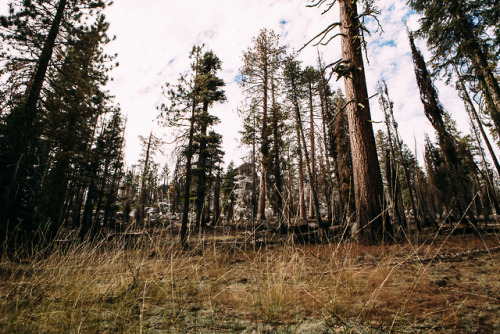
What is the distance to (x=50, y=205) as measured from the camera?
11.3 meters

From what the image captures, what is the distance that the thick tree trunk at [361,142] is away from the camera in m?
4.61

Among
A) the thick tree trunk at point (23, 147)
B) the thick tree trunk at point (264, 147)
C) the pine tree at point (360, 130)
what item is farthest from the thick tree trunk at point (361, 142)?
the thick tree trunk at point (264, 147)

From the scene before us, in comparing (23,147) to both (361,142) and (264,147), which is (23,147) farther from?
(264,147)

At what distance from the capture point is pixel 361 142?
4.86 meters

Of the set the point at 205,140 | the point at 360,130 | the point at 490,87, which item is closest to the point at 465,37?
the point at 490,87

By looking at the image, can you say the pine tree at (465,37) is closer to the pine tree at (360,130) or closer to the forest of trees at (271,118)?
the forest of trees at (271,118)

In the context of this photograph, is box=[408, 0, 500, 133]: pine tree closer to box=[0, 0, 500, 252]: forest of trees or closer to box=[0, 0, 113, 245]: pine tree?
box=[0, 0, 500, 252]: forest of trees

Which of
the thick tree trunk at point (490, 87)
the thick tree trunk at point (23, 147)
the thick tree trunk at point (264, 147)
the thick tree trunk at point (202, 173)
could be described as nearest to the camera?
the thick tree trunk at point (23, 147)

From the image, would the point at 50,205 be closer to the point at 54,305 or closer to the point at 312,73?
the point at 54,305

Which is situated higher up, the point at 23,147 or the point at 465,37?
the point at 465,37

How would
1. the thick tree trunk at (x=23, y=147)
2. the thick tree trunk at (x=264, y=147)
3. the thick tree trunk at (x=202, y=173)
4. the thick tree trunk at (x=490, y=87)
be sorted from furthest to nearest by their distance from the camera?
the thick tree trunk at (x=202, y=173), the thick tree trunk at (x=264, y=147), the thick tree trunk at (x=490, y=87), the thick tree trunk at (x=23, y=147)

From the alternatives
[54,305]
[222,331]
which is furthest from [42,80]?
[222,331]

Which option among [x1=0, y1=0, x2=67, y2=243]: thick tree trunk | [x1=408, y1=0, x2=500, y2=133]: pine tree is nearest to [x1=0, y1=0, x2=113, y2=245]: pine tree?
[x1=0, y1=0, x2=67, y2=243]: thick tree trunk

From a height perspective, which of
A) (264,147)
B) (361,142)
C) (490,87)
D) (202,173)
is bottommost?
(361,142)
